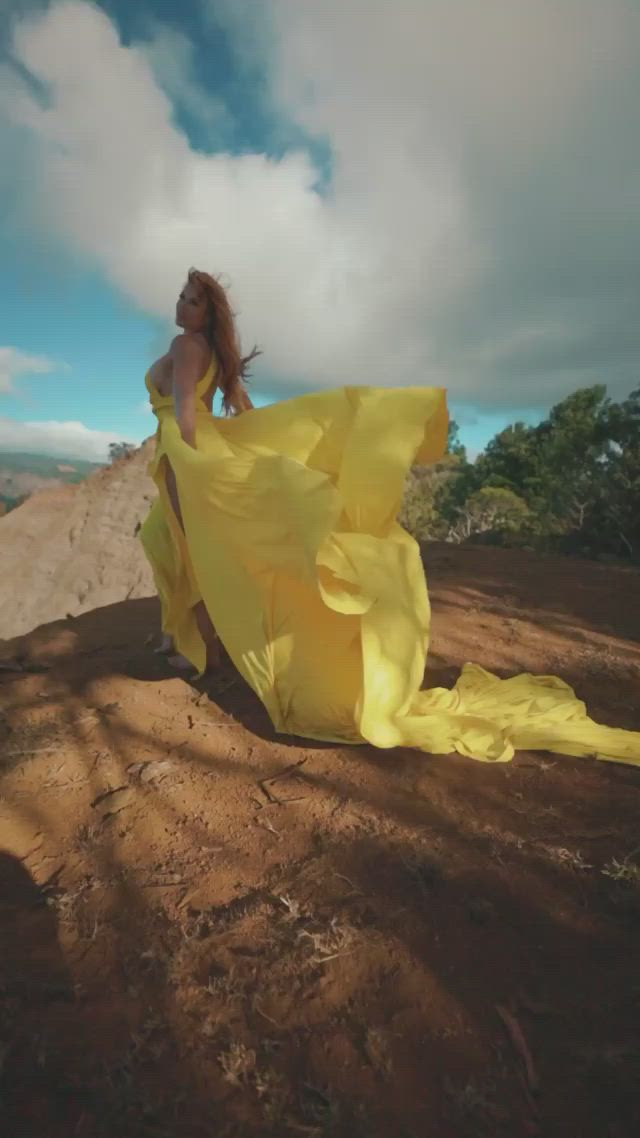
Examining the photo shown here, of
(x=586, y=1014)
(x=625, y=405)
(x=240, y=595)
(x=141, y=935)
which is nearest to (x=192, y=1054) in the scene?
(x=141, y=935)

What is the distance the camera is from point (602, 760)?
217 centimetres

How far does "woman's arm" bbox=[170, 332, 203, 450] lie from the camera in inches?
110

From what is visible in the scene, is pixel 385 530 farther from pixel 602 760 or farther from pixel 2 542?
pixel 2 542

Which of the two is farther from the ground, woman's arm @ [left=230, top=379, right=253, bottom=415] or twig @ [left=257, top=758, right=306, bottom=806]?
woman's arm @ [left=230, top=379, right=253, bottom=415]

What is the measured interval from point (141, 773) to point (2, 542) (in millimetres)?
11259

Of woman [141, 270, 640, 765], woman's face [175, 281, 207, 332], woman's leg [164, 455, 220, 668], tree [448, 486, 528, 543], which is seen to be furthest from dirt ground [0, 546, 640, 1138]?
tree [448, 486, 528, 543]

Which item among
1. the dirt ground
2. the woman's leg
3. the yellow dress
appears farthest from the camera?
the woman's leg

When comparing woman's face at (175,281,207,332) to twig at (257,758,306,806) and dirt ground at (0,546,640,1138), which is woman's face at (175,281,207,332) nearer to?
dirt ground at (0,546,640,1138)

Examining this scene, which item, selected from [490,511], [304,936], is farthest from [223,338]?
[490,511]

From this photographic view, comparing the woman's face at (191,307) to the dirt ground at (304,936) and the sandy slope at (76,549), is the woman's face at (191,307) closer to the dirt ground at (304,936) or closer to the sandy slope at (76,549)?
the dirt ground at (304,936)

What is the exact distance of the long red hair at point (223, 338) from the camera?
2.87 meters

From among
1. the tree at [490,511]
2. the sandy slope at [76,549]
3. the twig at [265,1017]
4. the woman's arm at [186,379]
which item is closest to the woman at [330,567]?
the woman's arm at [186,379]

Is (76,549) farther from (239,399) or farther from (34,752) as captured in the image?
(34,752)

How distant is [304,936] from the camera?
1412 millimetres
